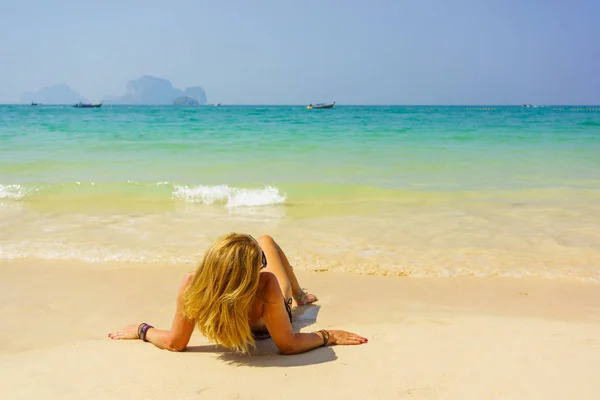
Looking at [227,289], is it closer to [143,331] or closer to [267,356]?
[267,356]

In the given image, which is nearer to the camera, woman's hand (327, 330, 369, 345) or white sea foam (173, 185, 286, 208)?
woman's hand (327, 330, 369, 345)

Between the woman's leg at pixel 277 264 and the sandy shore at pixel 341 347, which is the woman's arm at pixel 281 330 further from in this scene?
the woman's leg at pixel 277 264

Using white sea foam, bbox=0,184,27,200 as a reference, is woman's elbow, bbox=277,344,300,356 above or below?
above

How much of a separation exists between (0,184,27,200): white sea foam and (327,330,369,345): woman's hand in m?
8.13

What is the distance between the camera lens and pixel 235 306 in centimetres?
308

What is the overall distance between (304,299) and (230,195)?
18.8 feet

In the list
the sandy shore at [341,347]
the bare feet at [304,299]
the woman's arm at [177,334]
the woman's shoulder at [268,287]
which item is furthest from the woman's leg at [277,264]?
the woman's arm at [177,334]

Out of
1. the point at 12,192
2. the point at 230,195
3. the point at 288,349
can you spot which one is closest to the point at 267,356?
the point at 288,349

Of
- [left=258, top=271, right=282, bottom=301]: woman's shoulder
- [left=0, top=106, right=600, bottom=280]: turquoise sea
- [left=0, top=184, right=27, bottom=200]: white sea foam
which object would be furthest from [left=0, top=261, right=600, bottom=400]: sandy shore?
[left=0, top=184, right=27, bottom=200]: white sea foam

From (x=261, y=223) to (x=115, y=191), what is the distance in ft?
13.8

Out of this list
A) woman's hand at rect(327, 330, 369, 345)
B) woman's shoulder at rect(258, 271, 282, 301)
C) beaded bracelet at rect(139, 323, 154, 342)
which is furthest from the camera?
beaded bracelet at rect(139, 323, 154, 342)

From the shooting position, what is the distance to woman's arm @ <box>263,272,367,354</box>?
10.5ft

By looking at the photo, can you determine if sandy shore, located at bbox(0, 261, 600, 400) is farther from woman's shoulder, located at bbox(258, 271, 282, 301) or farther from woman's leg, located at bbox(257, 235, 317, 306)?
woman's shoulder, located at bbox(258, 271, 282, 301)

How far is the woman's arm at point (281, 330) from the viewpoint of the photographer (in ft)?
10.5
